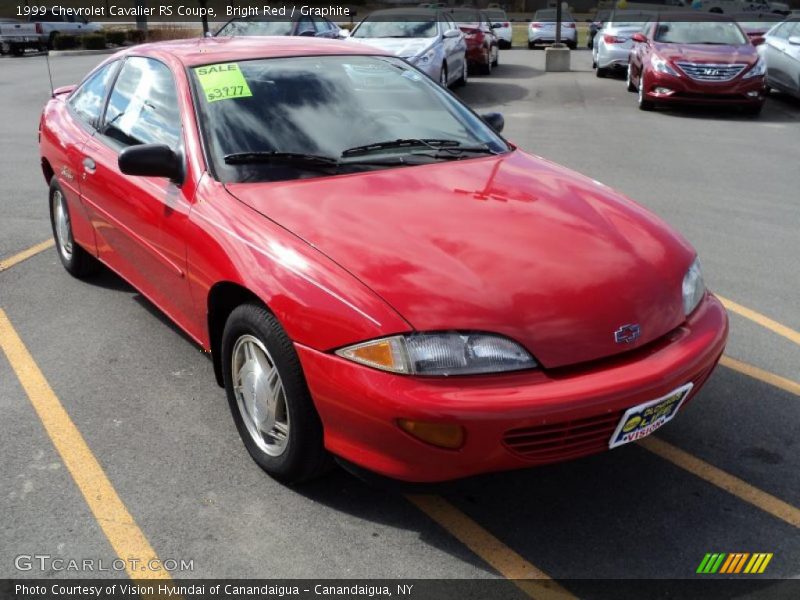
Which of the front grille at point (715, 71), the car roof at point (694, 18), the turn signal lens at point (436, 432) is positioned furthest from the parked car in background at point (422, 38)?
the turn signal lens at point (436, 432)

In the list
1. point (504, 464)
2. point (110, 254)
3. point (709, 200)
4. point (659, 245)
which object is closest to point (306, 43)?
point (110, 254)

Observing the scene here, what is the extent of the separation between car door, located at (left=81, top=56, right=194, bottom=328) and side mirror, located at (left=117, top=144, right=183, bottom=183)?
68 mm

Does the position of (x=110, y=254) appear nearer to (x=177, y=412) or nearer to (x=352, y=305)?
(x=177, y=412)

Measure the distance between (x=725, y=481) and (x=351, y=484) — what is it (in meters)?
1.45

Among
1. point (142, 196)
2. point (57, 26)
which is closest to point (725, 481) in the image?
point (142, 196)

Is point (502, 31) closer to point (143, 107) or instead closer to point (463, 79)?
point (463, 79)

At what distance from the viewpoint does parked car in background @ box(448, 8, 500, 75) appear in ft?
57.5

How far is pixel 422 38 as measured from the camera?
44.4ft

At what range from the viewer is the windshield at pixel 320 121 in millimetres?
3633

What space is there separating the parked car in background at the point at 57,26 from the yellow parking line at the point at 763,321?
30937 mm

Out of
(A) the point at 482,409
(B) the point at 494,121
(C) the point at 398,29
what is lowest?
(A) the point at 482,409

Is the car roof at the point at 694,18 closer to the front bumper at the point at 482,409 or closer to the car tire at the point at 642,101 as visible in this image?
the car tire at the point at 642,101

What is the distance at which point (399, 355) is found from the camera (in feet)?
8.75

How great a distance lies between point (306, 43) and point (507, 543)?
2893 mm
